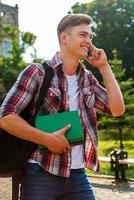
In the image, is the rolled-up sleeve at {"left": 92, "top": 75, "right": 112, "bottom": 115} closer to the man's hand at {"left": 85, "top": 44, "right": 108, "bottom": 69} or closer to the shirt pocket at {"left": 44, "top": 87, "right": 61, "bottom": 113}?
the man's hand at {"left": 85, "top": 44, "right": 108, "bottom": 69}

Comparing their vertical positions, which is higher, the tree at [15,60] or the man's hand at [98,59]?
the tree at [15,60]

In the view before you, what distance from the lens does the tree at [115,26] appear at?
45188 millimetres

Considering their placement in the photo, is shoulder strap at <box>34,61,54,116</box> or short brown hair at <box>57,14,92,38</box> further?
short brown hair at <box>57,14,92,38</box>

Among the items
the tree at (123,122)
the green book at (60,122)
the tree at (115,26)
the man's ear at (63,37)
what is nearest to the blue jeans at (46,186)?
the green book at (60,122)

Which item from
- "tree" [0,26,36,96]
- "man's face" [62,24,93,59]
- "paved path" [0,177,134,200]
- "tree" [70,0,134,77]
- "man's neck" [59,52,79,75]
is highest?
"tree" [70,0,134,77]

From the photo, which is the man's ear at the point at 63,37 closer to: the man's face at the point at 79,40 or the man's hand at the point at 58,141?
the man's face at the point at 79,40

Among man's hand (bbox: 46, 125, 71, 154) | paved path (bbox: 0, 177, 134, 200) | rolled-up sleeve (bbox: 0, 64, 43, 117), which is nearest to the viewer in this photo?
man's hand (bbox: 46, 125, 71, 154)

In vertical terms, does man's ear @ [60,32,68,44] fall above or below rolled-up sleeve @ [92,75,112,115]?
above

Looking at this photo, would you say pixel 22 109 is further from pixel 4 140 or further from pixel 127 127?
pixel 127 127

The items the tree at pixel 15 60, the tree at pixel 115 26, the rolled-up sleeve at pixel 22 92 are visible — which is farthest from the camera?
the tree at pixel 115 26

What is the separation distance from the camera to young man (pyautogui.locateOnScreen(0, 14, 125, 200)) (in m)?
2.81

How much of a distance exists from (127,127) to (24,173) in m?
14.3

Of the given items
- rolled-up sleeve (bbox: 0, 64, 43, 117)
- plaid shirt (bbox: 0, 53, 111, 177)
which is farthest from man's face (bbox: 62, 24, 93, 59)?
rolled-up sleeve (bbox: 0, 64, 43, 117)

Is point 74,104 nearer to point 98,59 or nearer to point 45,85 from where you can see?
point 45,85
